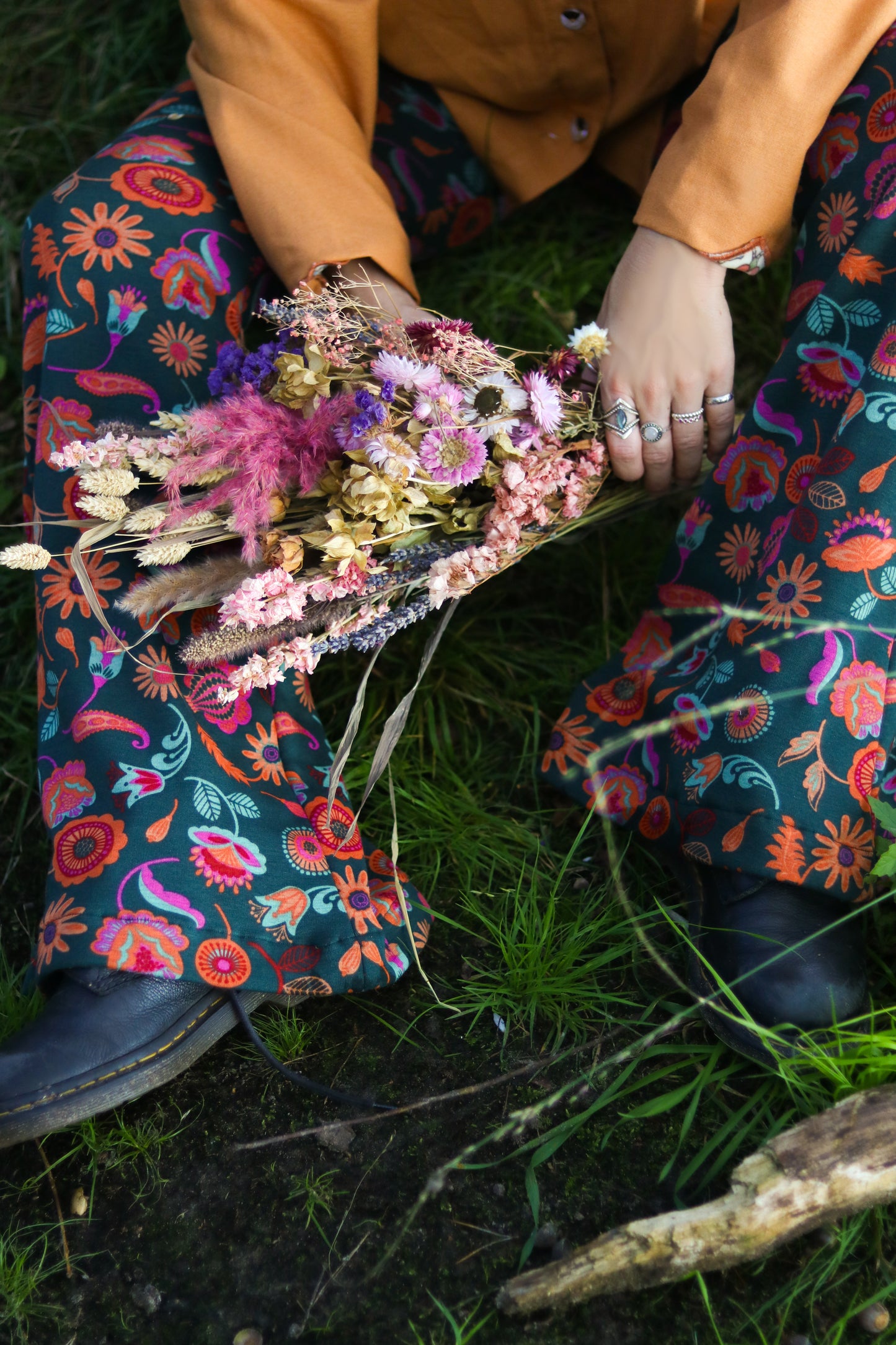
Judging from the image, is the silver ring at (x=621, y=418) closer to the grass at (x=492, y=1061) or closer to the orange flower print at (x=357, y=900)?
the grass at (x=492, y=1061)

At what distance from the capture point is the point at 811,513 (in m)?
1.20

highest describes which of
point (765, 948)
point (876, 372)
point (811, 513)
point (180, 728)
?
point (876, 372)

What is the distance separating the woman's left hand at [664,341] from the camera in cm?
128

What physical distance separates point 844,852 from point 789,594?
356 millimetres

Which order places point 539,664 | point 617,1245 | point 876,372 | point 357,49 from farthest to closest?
point 539,664
point 357,49
point 876,372
point 617,1245

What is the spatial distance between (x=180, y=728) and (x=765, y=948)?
2.86 ft

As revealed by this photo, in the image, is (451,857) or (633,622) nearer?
(451,857)

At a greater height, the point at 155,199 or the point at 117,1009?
the point at 155,199

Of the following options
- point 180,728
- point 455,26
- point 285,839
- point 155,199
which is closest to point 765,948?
point 285,839

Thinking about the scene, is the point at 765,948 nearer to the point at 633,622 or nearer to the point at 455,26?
the point at 633,622

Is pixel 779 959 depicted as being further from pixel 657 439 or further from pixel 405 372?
pixel 405 372

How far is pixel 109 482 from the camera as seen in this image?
43.9 inches

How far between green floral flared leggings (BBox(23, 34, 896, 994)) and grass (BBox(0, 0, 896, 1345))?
125mm

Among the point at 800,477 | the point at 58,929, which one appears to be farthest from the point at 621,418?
the point at 58,929
